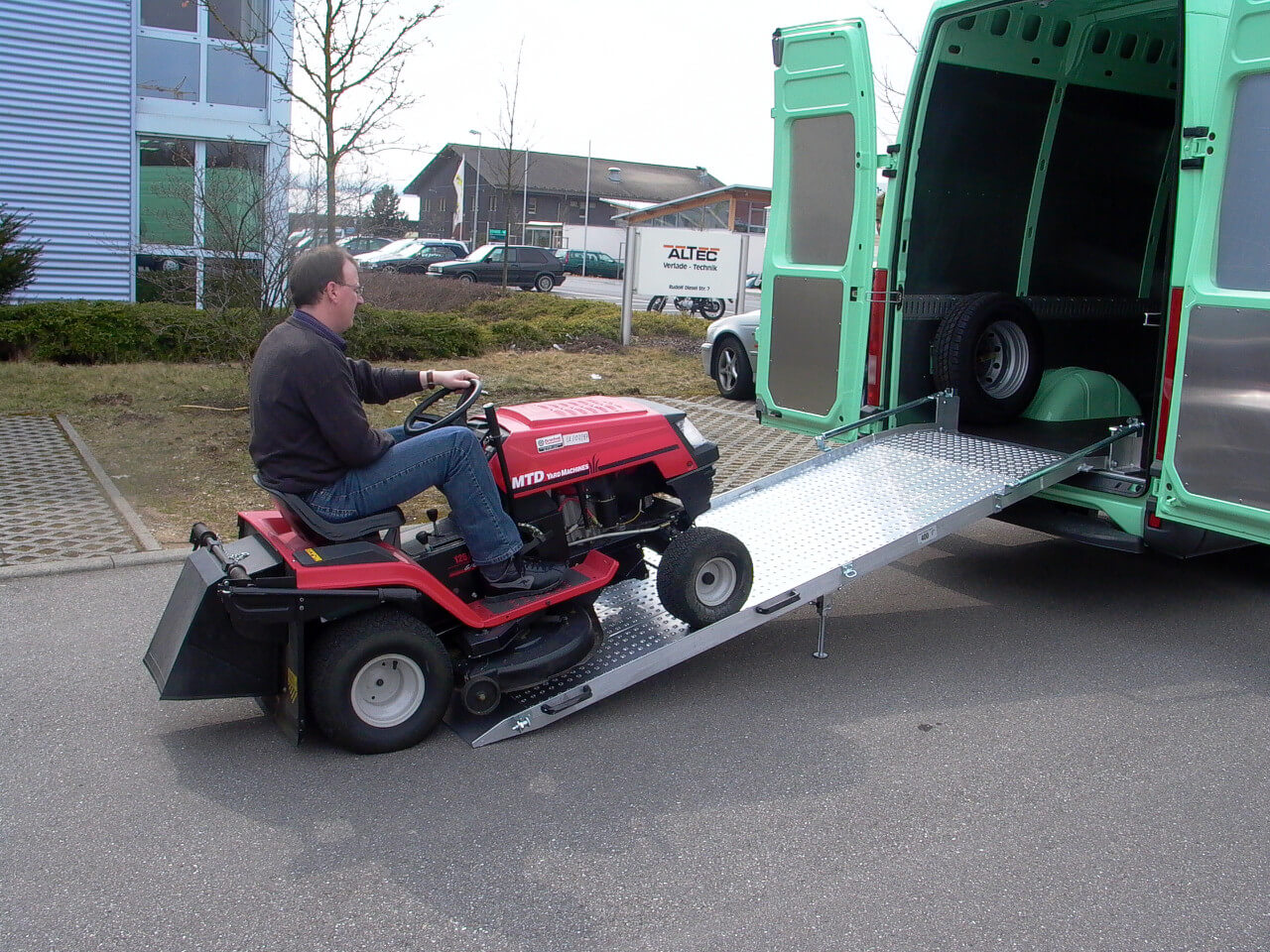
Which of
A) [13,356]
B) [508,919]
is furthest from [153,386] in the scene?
[508,919]

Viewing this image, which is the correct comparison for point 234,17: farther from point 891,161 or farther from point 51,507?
point 891,161

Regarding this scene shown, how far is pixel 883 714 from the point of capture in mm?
4500

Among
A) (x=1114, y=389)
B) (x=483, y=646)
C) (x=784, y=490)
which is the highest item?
(x=1114, y=389)

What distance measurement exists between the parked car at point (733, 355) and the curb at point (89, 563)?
24.3 feet

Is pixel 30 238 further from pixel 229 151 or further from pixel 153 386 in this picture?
pixel 153 386

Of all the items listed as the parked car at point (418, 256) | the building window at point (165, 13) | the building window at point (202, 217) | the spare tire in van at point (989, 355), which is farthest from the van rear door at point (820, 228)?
the parked car at point (418, 256)

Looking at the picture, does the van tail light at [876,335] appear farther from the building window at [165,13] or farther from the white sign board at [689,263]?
the building window at [165,13]

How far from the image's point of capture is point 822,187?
6.25 meters

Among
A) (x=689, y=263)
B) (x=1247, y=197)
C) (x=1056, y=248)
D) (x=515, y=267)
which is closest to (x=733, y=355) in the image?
(x=689, y=263)

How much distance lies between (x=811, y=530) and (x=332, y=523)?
2320 mm

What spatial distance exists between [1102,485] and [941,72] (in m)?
2.55

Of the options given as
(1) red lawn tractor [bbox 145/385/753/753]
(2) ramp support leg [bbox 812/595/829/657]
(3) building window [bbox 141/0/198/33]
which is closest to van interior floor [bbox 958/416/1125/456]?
(2) ramp support leg [bbox 812/595/829/657]

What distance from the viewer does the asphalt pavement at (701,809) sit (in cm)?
307

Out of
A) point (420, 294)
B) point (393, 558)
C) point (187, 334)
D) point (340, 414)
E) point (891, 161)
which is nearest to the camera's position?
point (340, 414)
